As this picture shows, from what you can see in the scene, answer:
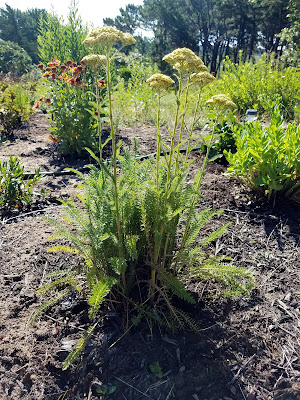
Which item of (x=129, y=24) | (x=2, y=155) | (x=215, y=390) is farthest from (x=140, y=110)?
(x=129, y=24)

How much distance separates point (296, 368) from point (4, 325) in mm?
1420

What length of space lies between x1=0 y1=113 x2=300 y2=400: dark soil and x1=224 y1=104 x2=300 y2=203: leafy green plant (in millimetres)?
485

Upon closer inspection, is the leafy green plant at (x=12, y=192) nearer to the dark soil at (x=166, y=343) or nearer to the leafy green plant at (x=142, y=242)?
the dark soil at (x=166, y=343)

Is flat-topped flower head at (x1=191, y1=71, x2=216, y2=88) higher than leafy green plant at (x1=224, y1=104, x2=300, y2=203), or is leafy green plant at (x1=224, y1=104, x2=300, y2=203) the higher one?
flat-topped flower head at (x1=191, y1=71, x2=216, y2=88)

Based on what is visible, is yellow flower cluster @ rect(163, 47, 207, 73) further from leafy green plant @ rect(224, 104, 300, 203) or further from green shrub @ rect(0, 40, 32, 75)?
green shrub @ rect(0, 40, 32, 75)

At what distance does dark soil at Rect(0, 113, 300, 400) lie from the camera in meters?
1.27

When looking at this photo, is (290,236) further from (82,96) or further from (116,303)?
(82,96)

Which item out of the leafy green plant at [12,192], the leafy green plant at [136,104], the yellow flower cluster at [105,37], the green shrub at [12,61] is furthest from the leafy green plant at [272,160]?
the green shrub at [12,61]

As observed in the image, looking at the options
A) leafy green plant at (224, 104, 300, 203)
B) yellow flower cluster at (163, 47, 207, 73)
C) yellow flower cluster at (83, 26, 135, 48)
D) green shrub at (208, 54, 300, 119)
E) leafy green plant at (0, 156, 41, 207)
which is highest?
yellow flower cluster at (83, 26, 135, 48)

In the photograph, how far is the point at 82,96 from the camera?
12.9 feet

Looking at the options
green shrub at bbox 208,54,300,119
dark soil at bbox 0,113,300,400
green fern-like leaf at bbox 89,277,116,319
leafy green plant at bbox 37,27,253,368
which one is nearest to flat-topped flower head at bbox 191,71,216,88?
leafy green plant at bbox 37,27,253,368

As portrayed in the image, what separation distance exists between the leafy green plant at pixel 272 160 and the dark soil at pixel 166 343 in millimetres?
485

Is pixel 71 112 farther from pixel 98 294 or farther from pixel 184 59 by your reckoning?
pixel 98 294

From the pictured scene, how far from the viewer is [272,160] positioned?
7.46ft
